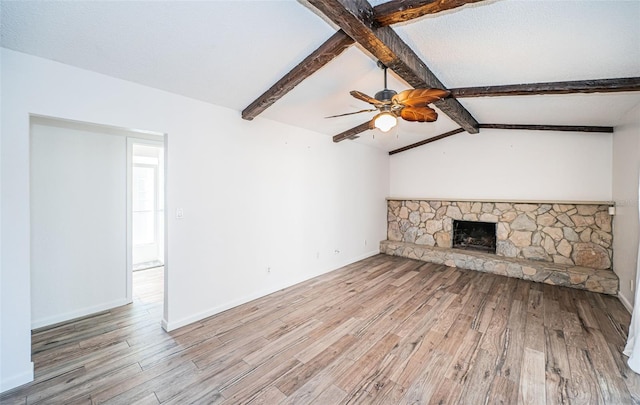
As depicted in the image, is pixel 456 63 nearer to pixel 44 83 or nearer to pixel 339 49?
pixel 339 49

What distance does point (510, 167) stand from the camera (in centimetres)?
505

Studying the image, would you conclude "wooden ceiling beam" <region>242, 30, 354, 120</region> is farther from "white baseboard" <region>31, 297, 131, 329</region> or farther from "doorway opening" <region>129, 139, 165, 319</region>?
"doorway opening" <region>129, 139, 165, 319</region>

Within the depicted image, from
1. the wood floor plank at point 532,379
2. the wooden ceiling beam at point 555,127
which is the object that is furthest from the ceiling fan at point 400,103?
the wooden ceiling beam at point 555,127

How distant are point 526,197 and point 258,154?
4.89 meters

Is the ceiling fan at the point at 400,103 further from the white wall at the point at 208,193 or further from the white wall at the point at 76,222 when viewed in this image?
the white wall at the point at 76,222

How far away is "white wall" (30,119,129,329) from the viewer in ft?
9.51

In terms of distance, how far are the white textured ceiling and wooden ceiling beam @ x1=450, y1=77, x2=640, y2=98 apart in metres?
0.08

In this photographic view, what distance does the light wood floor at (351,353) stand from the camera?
1.96 m

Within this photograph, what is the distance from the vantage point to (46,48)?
199 cm

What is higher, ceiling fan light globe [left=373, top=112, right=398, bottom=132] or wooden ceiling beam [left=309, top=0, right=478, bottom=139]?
wooden ceiling beam [left=309, top=0, right=478, bottom=139]

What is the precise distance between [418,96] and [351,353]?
7.91ft

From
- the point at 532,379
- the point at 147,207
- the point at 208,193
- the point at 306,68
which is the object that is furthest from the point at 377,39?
the point at 147,207

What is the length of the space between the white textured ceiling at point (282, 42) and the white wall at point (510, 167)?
1.48 meters

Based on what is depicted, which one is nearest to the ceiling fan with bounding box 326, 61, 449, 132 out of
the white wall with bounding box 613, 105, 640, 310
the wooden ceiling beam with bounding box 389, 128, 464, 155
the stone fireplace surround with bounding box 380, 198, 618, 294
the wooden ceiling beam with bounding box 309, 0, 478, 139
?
the wooden ceiling beam with bounding box 309, 0, 478, 139
